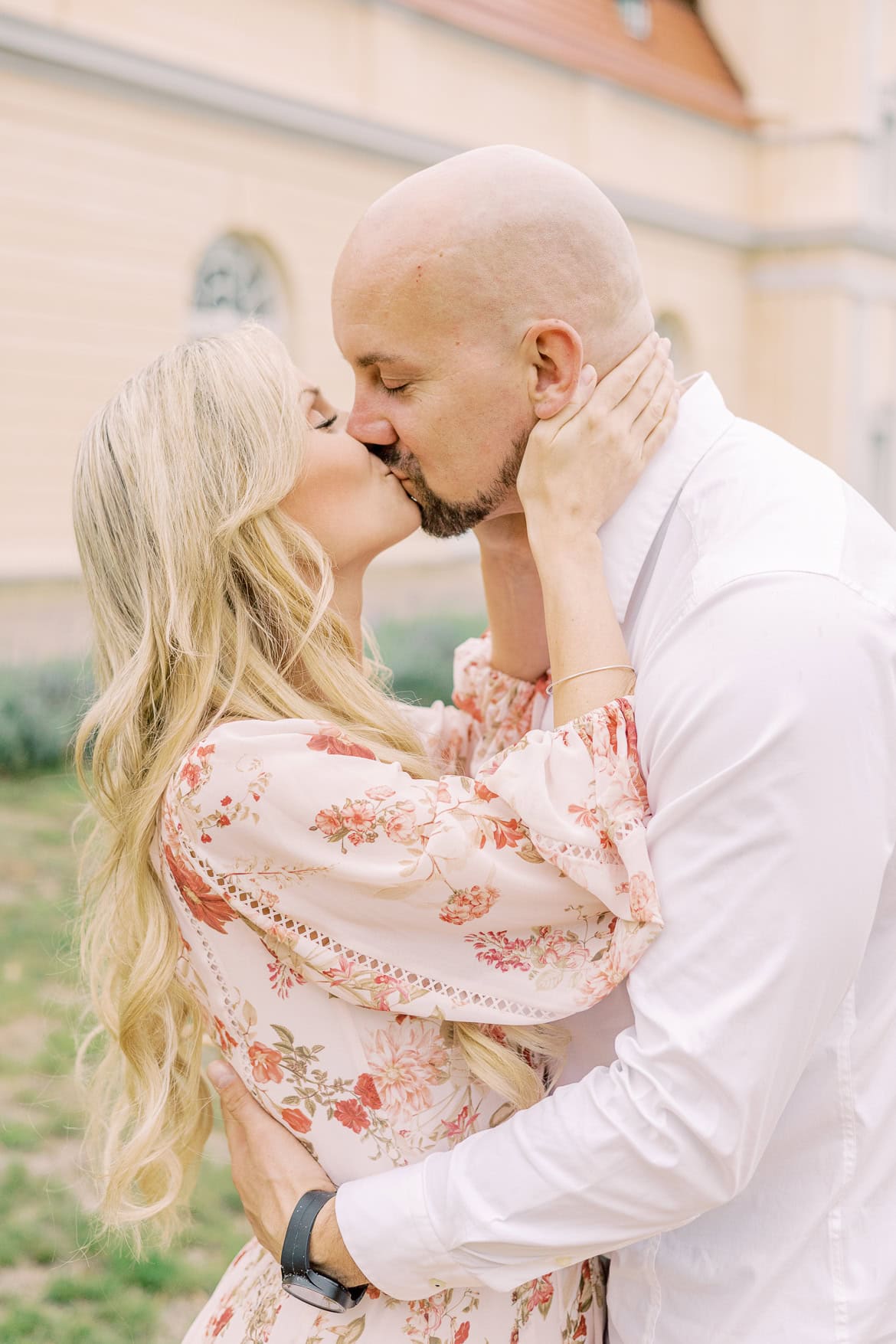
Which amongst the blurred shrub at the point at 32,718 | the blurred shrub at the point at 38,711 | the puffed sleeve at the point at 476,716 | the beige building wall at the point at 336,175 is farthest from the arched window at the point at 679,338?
the puffed sleeve at the point at 476,716

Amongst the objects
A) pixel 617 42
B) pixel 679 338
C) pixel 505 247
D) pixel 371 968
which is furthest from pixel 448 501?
pixel 679 338

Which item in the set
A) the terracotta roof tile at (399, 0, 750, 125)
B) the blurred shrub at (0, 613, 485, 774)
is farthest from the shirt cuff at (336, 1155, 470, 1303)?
the terracotta roof tile at (399, 0, 750, 125)

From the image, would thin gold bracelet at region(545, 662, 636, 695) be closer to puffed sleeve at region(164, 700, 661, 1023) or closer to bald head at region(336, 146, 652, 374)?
puffed sleeve at region(164, 700, 661, 1023)

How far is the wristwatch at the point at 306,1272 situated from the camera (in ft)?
6.46

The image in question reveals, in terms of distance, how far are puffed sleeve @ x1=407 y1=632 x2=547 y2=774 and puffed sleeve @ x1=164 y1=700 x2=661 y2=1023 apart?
0.65 m

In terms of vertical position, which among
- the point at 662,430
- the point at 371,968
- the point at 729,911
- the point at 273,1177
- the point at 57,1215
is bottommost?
the point at 57,1215

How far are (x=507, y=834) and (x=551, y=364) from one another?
2.35 feet

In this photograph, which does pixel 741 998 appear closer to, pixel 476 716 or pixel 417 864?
pixel 417 864

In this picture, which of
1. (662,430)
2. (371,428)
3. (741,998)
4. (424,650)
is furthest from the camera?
(424,650)

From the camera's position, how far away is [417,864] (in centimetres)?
187

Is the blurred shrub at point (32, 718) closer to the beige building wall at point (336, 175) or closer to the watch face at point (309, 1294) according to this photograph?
the beige building wall at point (336, 175)

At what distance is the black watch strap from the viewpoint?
1975 mm

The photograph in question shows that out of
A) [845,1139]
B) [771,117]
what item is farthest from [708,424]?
[771,117]

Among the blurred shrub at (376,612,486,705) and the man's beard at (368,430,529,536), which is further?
the blurred shrub at (376,612,486,705)
